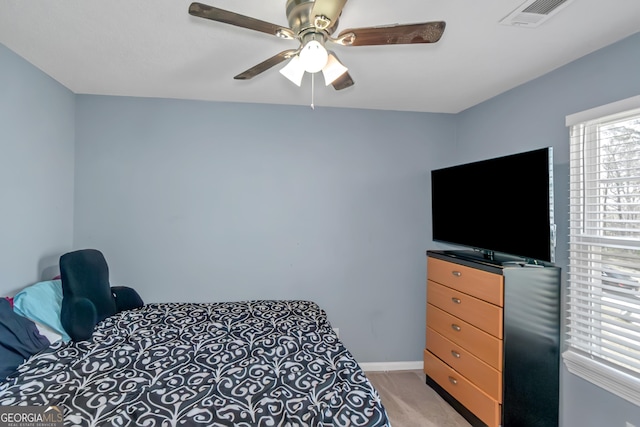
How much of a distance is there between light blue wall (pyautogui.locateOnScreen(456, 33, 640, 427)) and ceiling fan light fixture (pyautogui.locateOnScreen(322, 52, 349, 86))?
163 cm

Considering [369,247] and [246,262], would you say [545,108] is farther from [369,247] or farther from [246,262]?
[246,262]

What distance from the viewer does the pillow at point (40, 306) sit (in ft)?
6.84

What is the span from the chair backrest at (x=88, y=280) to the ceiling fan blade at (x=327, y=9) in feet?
7.40

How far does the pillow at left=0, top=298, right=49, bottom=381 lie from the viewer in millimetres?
1696

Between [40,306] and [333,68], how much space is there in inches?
91.8

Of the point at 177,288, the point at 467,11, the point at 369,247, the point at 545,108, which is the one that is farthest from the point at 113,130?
the point at 545,108

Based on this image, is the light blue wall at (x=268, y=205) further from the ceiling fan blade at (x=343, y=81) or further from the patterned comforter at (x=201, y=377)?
the ceiling fan blade at (x=343, y=81)

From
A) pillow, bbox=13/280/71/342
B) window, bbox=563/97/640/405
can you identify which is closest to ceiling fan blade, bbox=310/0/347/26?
window, bbox=563/97/640/405

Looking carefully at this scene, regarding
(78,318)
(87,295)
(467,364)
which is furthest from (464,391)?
(87,295)

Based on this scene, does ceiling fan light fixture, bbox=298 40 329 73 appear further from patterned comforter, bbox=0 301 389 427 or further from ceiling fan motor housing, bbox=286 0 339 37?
patterned comforter, bbox=0 301 389 427

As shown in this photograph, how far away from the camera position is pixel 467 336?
248 centimetres

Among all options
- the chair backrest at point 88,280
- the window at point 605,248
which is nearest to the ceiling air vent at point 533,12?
the window at point 605,248

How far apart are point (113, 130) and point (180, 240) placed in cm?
115

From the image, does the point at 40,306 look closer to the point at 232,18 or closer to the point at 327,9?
the point at 232,18
